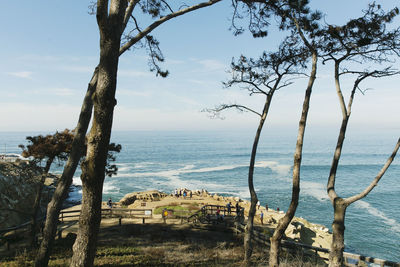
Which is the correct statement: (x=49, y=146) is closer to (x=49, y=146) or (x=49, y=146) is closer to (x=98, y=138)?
(x=49, y=146)

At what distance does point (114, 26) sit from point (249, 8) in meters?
5.32

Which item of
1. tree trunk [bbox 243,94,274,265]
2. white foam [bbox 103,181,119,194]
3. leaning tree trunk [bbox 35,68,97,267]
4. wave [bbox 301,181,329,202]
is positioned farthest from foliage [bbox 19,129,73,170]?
wave [bbox 301,181,329,202]

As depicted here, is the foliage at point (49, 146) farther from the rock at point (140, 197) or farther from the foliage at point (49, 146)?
the rock at point (140, 197)

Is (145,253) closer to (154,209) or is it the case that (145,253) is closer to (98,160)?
(98,160)

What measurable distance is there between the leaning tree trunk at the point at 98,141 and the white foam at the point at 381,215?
115 feet

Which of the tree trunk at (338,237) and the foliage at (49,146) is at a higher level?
the foliage at (49,146)

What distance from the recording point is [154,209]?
2700cm

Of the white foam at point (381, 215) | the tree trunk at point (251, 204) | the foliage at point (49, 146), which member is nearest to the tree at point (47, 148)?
the foliage at point (49, 146)

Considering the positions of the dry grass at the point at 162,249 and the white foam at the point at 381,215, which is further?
the white foam at the point at 381,215

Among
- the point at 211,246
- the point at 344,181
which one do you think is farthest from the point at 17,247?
the point at 344,181

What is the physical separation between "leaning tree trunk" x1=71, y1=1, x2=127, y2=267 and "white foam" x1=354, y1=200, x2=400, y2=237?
3499cm

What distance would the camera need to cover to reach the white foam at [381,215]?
29469 millimetres

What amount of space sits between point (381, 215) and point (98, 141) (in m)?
40.9

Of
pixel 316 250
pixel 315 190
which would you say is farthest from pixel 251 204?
pixel 315 190
